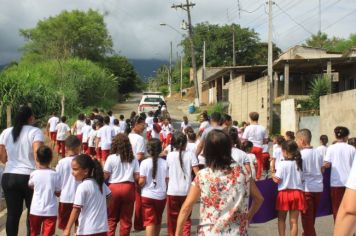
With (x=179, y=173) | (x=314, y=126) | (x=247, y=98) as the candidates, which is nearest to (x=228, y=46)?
(x=247, y=98)

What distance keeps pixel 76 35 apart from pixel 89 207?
54977mm

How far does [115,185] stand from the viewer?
7.12 meters

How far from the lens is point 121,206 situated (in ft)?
23.2

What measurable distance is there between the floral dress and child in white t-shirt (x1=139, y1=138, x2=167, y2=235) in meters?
3.15

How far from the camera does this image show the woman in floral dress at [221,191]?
4020 mm

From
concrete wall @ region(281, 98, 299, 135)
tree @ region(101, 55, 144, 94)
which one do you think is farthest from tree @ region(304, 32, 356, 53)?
concrete wall @ region(281, 98, 299, 135)

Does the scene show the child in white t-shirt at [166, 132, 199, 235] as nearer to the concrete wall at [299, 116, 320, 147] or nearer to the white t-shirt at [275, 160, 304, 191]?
the white t-shirt at [275, 160, 304, 191]

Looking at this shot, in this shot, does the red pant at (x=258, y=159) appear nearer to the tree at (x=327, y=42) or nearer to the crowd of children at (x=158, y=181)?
the crowd of children at (x=158, y=181)

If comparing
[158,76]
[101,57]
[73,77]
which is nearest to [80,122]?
[73,77]

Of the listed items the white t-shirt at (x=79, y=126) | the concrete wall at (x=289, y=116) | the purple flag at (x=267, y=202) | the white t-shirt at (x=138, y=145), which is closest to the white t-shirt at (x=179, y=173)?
the purple flag at (x=267, y=202)

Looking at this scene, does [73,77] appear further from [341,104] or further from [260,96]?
[341,104]

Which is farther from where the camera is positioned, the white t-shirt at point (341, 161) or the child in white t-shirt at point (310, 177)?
the white t-shirt at point (341, 161)

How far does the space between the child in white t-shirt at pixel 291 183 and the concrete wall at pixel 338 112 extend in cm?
1107

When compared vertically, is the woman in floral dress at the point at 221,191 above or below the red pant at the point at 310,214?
above
